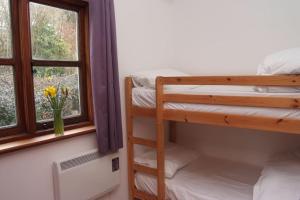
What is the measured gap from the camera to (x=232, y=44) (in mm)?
2615

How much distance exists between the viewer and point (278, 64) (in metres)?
1.57

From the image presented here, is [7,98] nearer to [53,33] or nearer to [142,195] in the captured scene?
[53,33]

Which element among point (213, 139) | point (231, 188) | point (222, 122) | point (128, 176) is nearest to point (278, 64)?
point (222, 122)

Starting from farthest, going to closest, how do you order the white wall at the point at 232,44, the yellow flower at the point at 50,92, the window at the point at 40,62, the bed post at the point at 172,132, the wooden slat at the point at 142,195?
the bed post at the point at 172,132, the white wall at the point at 232,44, the wooden slat at the point at 142,195, the yellow flower at the point at 50,92, the window at the point at 40,62

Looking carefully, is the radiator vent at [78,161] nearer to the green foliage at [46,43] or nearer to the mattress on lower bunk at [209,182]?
the mattress on lower bunk at [209,182]

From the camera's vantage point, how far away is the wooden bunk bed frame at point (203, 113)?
1.48 meters

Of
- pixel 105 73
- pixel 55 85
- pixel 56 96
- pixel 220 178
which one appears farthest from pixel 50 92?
pixel 220 178

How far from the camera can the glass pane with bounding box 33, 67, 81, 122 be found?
1853mm

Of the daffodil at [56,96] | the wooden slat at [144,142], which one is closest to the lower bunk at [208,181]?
the wooden slat at [144,142]

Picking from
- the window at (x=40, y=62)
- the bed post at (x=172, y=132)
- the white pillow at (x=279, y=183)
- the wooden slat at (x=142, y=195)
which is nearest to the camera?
the white pillow at (x=279, y=183)

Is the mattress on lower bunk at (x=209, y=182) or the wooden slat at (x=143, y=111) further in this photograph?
the wooden slat at (x=143, y=111)

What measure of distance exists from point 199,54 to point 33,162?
200 cm

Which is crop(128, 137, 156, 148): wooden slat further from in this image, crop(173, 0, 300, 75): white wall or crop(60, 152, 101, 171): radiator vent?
crop(173, 0, 300, 75): white wall

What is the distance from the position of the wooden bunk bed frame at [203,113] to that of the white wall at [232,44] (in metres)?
0.93
